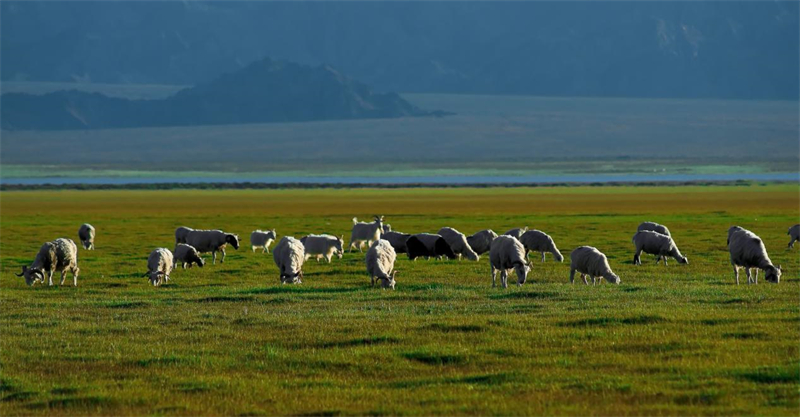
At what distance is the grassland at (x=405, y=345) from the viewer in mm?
11859

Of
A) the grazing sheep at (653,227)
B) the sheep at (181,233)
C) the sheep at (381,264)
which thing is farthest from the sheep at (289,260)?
the grazing sheep at (653,227)

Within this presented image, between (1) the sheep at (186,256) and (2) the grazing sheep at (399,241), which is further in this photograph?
(2) the grazing sheep at (399,241)

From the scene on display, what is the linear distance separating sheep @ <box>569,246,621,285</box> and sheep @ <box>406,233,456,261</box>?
8.12 meters

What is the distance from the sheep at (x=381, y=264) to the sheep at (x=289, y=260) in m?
1.81

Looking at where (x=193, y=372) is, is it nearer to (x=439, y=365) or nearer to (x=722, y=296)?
(x=439, y=365)

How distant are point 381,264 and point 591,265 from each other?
14.8 ft

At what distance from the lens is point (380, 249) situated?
2361 centimetres

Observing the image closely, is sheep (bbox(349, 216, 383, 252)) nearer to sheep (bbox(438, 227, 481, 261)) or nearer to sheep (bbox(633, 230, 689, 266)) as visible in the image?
sheep (bbox(438, 227, 481, 261))

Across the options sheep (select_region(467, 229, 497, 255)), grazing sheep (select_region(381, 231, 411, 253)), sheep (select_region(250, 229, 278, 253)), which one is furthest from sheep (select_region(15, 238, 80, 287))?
sheep (select_region(467, 229, 497, 255))

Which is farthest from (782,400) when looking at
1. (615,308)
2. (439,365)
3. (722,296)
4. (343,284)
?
(343,284)

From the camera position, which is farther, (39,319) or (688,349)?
(39,319)

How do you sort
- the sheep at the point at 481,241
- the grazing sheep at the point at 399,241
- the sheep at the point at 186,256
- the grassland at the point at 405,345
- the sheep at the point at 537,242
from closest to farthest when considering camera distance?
the grassland at the point at 405,345 → the sheep at the point at 186,256 → the sheep at the point at 537,242 → the sheep at the point at 481,241 → the grazing sheep at the point at 399,241

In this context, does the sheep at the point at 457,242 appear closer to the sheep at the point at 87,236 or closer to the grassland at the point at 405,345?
the grassland at the point at 405,345

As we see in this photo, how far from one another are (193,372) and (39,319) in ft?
19.2
